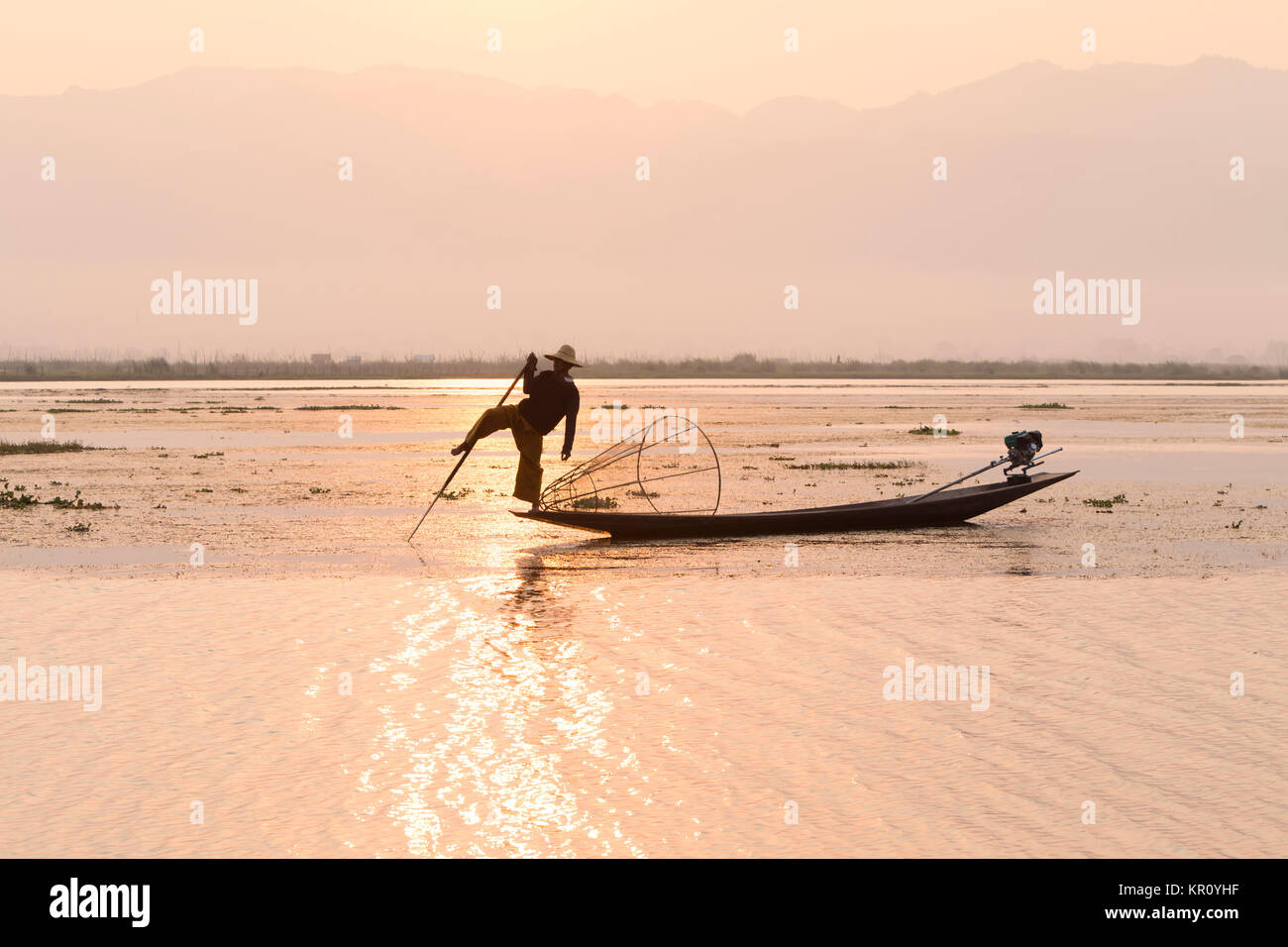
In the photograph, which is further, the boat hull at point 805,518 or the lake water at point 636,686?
the boat hull at point 805,518

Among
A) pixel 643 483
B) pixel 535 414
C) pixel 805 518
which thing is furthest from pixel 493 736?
pixel 643 483

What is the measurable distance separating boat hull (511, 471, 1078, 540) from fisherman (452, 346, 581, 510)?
Answer: 810 mm

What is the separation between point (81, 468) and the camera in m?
30.4

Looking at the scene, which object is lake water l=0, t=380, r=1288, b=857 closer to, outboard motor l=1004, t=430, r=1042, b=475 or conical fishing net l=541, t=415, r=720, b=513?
outboard motor l=1004, t=430, r=1042, b=475

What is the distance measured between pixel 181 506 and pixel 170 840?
57.2 ft

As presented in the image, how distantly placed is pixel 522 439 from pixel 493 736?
9870mm

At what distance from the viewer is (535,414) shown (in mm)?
17859

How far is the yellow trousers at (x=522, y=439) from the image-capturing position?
1780 cm

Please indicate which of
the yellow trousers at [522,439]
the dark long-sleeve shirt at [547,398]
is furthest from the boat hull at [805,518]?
the dark long-sleeve shirt at [547,398]

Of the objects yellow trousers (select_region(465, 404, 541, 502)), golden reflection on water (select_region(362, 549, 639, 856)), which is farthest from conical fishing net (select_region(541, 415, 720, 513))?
golden reflection on water (select_region(362, 549, 639, 856))

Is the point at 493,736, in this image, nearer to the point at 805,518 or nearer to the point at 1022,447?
the point at 805,518

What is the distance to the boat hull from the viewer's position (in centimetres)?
1809

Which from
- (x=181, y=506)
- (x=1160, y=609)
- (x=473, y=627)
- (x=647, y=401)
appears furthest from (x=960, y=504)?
(x=647, y=401)

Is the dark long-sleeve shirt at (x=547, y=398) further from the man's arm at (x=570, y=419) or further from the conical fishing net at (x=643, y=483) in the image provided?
the conical fishing net at (x=643, y=483)
